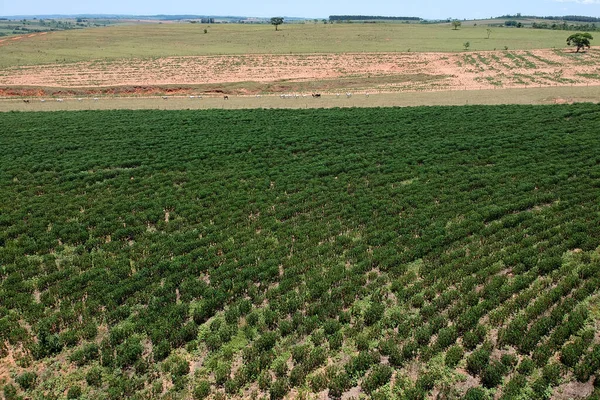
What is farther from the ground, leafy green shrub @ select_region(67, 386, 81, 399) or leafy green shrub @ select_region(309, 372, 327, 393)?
leafy green shrub @ select_region(309, 372, 327, 393)

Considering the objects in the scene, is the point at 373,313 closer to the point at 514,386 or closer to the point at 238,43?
the point at 514,386

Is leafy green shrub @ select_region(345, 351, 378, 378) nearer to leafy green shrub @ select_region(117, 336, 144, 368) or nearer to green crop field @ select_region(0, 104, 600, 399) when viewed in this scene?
green crop field @ select_region(0, 104, 600, 399)

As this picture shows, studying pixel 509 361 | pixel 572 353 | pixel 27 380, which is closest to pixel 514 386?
pixel 509 361

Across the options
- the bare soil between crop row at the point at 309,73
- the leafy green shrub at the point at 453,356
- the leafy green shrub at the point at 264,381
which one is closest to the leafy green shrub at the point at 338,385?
the leafy green shrub at the point at 264,381

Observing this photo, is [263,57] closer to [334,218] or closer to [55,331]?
[334,218]

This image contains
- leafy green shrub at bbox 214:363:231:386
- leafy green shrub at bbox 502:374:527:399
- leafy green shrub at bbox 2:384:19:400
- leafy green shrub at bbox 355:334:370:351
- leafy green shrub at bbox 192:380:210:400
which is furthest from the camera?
leafy green shrub at bbox 355:334:370:351

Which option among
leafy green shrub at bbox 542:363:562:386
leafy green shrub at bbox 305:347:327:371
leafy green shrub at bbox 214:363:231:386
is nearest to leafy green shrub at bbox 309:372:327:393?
leafy green shrub at bbox 305:347:327:371

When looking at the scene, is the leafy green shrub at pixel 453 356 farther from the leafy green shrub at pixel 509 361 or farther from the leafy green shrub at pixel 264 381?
the leafy green shrub at pixel 264 381
